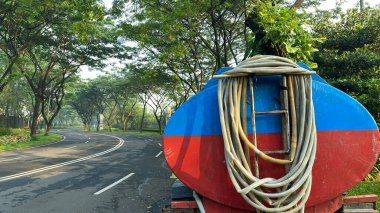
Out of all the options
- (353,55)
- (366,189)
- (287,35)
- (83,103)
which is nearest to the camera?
(287,35)

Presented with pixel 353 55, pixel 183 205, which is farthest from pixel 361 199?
pixel 353 55

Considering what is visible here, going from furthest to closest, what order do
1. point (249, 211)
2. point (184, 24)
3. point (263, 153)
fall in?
point (184, 24) < point (249, 211) < point (263, 153)

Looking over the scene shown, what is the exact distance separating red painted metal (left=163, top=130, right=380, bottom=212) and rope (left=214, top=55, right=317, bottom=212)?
0.75ft

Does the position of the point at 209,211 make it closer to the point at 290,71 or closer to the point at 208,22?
the point at 290,71

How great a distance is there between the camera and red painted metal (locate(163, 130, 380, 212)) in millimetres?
3123

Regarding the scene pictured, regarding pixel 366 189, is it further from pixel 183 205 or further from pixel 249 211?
pixel 183 205

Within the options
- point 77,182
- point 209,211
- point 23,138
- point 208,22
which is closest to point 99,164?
point 77,182

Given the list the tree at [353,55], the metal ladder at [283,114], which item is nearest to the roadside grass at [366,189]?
the tree at [353,55]

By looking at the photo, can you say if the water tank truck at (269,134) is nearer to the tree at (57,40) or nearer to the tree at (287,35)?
the tree at (287,35)

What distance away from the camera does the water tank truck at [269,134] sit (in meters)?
3.00

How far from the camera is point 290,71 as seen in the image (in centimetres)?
296

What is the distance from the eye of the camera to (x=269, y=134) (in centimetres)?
310

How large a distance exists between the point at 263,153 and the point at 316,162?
59 centimetres

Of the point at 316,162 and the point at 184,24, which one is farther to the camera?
the point at 184,24
